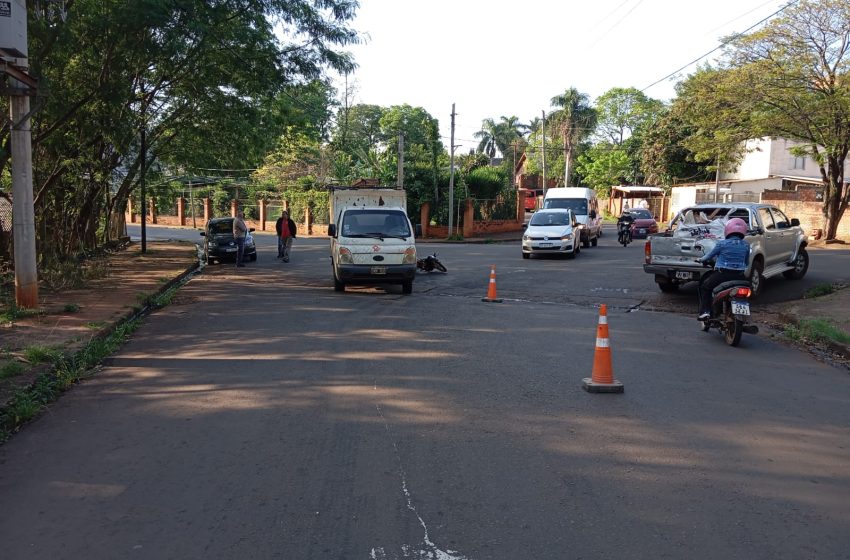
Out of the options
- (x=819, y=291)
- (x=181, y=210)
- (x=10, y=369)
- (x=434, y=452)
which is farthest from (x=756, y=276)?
(x=181, y=210)

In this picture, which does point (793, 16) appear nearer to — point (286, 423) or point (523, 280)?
point (523, 280)

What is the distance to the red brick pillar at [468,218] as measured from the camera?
38781mm

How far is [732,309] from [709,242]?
4.03 metres

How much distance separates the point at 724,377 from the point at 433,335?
4.02m

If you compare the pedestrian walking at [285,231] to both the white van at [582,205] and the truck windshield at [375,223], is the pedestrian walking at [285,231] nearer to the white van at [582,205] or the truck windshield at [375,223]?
the truck windshield at [375,223]

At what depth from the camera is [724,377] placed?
7938 millimetres

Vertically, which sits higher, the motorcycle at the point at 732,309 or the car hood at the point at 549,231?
the car hood at the point at 549,231

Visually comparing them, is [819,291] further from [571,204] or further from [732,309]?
[571,204]

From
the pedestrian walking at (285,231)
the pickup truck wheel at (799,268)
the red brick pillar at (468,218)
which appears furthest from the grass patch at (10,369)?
the red brick pillar at (468,218)

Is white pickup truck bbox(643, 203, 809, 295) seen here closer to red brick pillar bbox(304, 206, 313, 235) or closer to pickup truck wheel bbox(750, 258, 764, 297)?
pickup truck wheel bbox(750, 258, 764, 297)

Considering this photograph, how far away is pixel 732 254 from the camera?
9.88 m

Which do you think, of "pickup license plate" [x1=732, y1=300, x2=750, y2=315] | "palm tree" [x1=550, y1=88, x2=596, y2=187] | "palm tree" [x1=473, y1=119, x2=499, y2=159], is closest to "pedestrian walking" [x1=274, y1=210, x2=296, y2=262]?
"pickup license plate" [x1=732, y1=300, x2=750, y2=315]

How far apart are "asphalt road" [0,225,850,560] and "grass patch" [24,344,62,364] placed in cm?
61

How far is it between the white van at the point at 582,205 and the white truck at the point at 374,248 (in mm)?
14305
